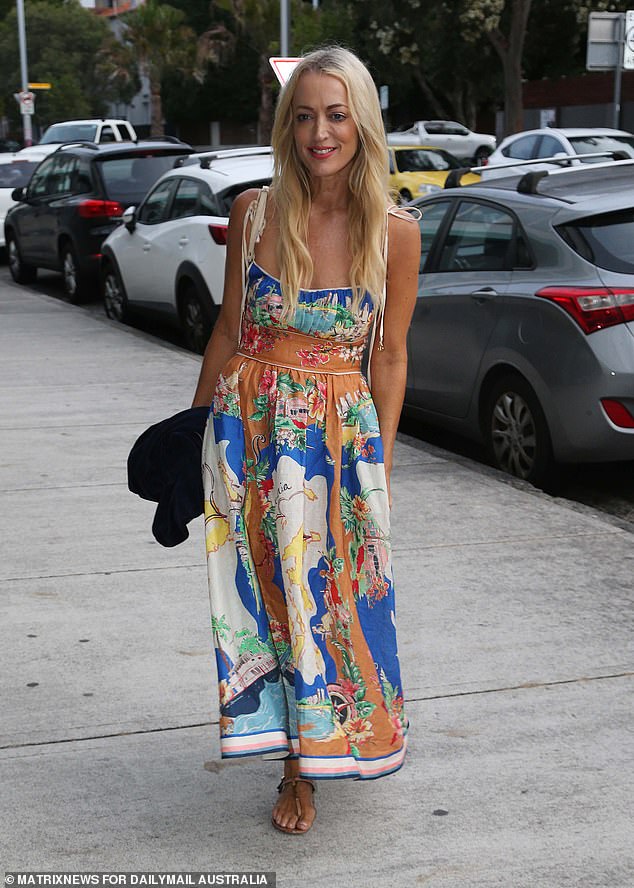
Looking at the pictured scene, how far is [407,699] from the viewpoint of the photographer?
161 inches

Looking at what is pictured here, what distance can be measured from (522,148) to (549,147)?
109 cm

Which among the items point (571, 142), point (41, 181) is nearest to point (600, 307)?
point (41, 181)

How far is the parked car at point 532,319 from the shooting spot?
20.2 ft

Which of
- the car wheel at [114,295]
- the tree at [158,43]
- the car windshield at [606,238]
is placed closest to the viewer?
the car windshield at [606,238]

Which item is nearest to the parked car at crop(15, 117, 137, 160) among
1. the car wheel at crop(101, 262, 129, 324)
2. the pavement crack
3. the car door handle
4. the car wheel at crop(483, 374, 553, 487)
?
the car wheel at crop(101, 262, 129, 324)

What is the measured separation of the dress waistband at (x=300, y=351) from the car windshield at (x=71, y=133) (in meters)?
28.4

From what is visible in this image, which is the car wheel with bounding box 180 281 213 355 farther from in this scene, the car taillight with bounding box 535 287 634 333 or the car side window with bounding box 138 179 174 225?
the car taillight with bounding box 535 287 634 333

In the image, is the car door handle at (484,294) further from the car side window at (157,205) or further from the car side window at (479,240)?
the car side window at (157,205)

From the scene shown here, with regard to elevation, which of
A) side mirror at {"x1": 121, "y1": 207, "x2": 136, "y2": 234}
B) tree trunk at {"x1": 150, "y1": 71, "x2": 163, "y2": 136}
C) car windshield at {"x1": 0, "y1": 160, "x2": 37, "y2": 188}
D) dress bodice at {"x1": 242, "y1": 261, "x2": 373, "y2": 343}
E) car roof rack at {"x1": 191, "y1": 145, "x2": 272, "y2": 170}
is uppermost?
dress bodice at {"x1": 242, "y1": 261, "x2": 373, "y2": 343}

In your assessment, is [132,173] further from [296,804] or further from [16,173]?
[296,804]

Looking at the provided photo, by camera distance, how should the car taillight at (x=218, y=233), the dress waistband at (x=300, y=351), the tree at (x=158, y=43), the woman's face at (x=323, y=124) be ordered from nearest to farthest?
the woman's face at (x=323, y=124)
the dress waistband at (x=300, y=351)
the car taillight at (x=218, y=233)
the tree at (x=158, y=43)

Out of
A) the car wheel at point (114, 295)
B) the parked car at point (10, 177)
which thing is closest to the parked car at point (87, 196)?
the car wheel at point (114, 295)

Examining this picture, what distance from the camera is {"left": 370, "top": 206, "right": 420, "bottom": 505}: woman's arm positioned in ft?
10.4

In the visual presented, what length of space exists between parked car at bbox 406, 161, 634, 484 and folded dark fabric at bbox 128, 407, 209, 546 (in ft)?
10.7
